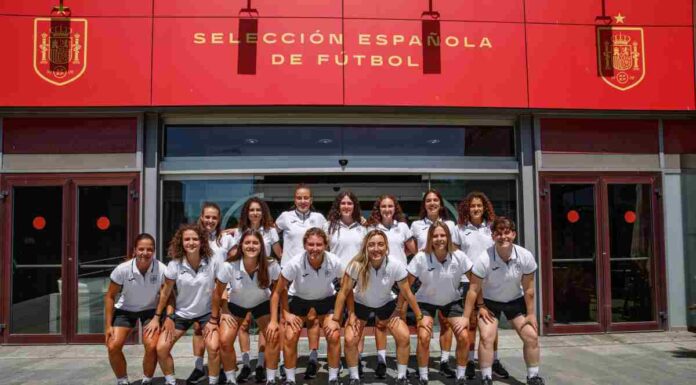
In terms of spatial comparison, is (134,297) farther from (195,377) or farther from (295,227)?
(295,227)

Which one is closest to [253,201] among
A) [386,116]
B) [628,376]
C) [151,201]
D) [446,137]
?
[151,201]

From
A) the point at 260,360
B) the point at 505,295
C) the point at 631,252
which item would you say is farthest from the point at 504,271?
the point at 631,252

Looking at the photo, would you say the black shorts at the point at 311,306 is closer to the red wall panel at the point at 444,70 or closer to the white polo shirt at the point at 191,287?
the white polo shirt at the point at 191,287

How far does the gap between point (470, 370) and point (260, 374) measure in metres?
2.15

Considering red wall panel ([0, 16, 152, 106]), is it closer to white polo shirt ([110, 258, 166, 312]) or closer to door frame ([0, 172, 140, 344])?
door frame ([0, 172, 140, 344])

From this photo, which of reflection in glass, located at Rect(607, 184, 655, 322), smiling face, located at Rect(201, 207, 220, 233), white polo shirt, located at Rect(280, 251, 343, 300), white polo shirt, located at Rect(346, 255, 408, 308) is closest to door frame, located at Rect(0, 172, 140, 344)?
smiling face, located at Rect(201, 207, 220, 233)

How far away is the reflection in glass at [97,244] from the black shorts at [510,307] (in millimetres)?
A: 4851

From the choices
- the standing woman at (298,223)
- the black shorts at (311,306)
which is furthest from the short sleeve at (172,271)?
the standing woman at (298,223)

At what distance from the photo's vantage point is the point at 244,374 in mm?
5348

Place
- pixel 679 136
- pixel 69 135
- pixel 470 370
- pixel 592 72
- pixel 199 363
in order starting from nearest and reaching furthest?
1. pixel 199 363
2. pixel 470 370
3. pixel 69 135
4. pixel 592 72
5. pixel 679 136

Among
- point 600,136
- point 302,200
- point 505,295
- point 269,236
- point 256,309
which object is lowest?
point 256,309

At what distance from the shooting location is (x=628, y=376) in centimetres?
540

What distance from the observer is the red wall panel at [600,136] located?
756cm

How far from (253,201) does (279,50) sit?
2351mm
